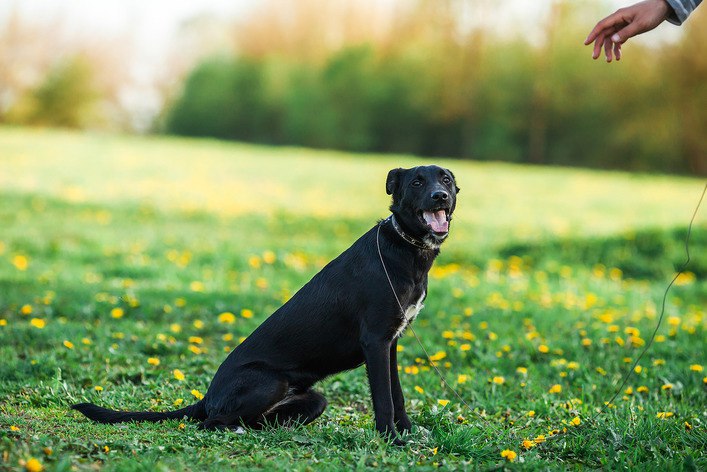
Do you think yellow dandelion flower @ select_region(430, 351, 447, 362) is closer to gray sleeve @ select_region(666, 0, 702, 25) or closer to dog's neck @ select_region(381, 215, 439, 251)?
dog's neck @ select_region(381, 215, 439, 251)

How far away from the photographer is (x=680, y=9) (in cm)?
361

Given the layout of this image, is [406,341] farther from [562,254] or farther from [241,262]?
[562,254]

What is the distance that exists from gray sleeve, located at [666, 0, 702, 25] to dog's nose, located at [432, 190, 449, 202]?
141 cm

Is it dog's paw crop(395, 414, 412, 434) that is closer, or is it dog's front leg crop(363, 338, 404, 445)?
dog's front leg crop(363, 338, 404, 445)

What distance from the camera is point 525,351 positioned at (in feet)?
19.5

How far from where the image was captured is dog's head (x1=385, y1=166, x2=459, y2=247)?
3881mm

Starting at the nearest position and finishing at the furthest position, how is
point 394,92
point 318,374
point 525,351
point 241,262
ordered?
point 318,374 < point 525,351 < point 241,262 < point 394,92

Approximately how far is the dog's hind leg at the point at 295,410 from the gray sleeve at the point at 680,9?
2.70 metres

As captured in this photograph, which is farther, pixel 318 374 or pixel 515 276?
pixel 515 276

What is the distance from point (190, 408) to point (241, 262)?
532 cm

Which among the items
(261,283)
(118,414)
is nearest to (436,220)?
(118,414)

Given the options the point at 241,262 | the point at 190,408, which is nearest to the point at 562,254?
the point at 241,262

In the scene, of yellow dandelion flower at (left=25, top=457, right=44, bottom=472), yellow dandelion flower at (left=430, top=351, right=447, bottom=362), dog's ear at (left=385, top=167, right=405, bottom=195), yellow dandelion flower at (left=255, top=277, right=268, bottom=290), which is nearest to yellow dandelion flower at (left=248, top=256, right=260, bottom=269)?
yellow dandelion flower at (left=255, top=277, right=268, bottom=290)

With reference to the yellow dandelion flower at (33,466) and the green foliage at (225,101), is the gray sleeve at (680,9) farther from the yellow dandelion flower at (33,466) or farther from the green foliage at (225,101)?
the green foliage at (225,101)
